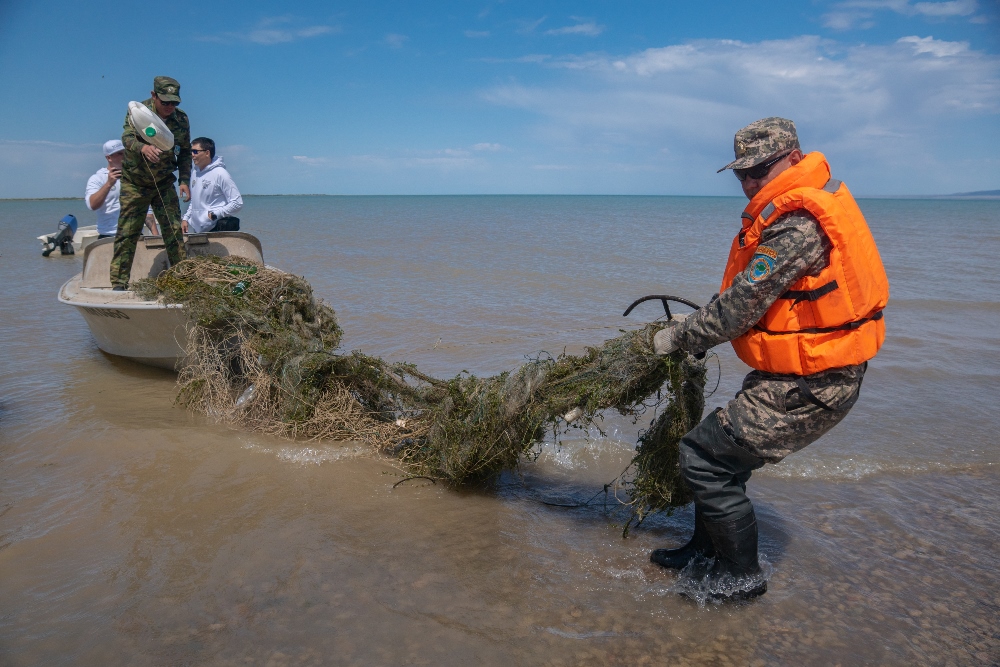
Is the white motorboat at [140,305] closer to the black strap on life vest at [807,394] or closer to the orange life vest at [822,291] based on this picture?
the orange life vest at [822,291]

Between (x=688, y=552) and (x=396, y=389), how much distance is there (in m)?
2.46

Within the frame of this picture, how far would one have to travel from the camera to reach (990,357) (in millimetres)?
8695

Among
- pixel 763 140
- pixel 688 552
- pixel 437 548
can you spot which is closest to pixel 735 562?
pixel 688 552

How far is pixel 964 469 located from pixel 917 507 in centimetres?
101

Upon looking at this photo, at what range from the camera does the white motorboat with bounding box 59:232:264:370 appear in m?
6.52

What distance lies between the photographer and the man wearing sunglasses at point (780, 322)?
9.71ft

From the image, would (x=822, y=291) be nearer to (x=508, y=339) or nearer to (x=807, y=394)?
(x=807, y=394)

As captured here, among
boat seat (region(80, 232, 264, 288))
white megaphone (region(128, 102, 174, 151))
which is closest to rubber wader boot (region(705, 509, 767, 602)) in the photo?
boat seat (region(80, 232, 264, 288))

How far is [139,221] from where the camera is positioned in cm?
693

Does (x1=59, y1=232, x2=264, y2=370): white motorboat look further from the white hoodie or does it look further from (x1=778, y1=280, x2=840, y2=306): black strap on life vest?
(x1=778, y1=280, x2=840, y2=306): black strap on life vest

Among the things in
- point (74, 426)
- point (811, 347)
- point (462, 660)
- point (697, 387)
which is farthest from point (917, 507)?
point (74, 426)

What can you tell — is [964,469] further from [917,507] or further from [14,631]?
[14,631]

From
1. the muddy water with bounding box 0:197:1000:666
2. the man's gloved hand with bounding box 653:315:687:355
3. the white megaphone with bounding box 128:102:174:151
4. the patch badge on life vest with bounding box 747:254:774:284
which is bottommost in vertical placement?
the muddy water with bounding box 0:197:1000:666

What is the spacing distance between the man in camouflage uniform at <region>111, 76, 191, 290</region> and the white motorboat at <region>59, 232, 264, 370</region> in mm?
290
